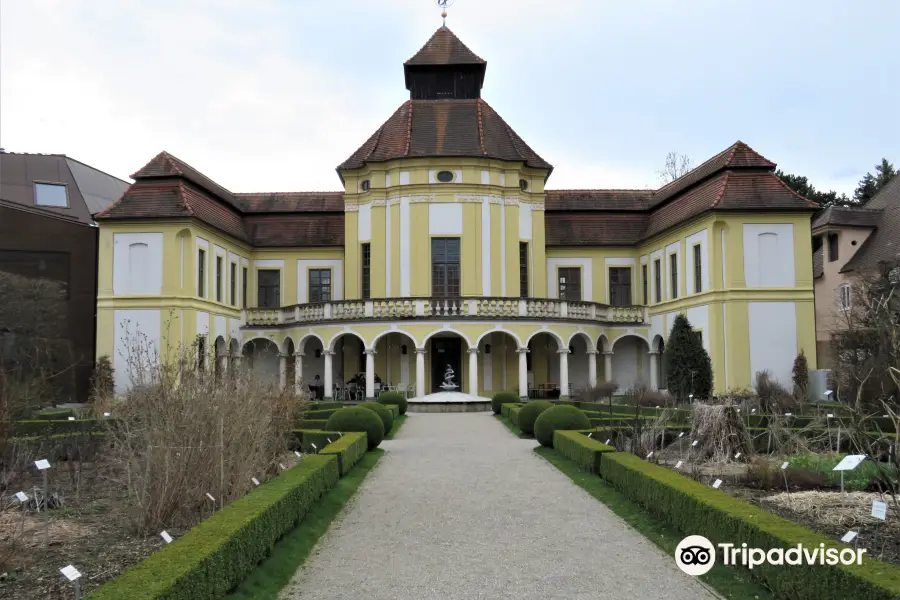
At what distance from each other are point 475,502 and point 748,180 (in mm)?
22513

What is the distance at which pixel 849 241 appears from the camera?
35531mm

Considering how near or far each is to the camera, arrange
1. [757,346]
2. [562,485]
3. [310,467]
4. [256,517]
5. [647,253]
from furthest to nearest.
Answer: [647,253]
[757,346]
[562,485]
[310,467]
[256,517]

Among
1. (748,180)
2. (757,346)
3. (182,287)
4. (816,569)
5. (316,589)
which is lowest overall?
(316,589)

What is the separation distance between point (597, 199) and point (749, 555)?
110ft

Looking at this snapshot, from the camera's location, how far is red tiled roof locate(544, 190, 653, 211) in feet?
130

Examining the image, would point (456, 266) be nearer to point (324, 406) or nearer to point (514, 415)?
point (324, 406)

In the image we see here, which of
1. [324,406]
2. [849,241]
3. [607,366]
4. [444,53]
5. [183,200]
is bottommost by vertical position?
[324,406]

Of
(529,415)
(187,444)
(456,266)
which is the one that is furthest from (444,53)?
(187,444)

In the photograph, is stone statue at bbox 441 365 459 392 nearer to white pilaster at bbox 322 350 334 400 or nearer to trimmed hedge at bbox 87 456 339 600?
white pilaster at bbox 322 350 334 400

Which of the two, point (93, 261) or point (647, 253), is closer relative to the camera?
point (93, 261)

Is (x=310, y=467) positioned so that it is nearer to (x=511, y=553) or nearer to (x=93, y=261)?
(x=511, y=553)

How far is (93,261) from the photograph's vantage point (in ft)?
109

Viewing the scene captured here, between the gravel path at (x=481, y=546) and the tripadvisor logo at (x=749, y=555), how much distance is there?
20 cm

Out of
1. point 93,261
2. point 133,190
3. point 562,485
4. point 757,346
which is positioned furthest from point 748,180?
point 93,261
